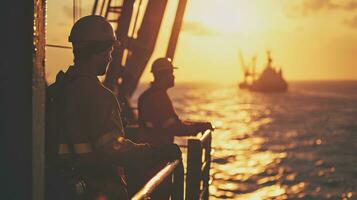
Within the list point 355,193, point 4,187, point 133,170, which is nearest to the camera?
point 4,187

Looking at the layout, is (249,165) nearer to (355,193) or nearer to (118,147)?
(355,193)

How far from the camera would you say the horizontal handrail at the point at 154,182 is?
9.04ft

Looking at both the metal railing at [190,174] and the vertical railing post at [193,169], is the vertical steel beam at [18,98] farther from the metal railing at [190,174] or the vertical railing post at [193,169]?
the vertical railing post at [193,169]

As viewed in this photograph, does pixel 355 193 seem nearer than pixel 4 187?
No

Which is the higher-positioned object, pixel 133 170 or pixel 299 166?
pixel 133 170

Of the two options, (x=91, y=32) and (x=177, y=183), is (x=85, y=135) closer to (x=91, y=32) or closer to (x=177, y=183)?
(x=91, y=32)

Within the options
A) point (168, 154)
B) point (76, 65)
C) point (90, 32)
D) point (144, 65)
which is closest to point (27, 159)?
point (76, 65)

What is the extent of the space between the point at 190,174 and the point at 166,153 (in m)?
1.58

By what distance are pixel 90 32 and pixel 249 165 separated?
95.6 ft

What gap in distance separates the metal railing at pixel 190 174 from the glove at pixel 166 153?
0.28 ft

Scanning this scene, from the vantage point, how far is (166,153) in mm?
3467

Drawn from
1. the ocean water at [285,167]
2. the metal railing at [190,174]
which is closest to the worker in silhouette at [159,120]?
the metal railing at [190,174]

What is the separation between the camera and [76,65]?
120 inches

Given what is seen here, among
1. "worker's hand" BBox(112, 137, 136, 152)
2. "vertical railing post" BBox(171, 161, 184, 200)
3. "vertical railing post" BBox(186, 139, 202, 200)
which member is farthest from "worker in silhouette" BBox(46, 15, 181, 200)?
"vertical railing post" BBox(186, 139, 202, 200)
